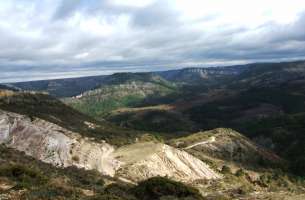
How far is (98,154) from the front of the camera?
85.3 meters

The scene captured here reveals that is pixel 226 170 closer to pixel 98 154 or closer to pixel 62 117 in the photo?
pixel 98 154

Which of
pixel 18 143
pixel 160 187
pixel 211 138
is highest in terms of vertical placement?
pixel 160 187

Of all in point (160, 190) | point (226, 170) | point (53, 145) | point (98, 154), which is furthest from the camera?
point (226, 170)

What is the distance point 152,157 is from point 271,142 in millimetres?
119532

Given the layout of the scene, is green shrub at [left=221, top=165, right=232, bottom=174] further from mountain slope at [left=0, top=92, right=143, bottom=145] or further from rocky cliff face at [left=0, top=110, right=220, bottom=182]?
mountain slope at [left=0, top=92, right=143, bottom=145]

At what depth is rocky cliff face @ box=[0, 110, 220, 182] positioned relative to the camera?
76812mm

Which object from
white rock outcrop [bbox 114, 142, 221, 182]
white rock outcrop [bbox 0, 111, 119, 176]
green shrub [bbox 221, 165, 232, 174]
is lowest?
green shrub [bbox 221, 165, 232, 174]

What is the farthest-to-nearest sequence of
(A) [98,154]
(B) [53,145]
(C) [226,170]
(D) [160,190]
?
(C) [226,170] < (B) [53,145] < (A) [98,154] < (D) [160,190]

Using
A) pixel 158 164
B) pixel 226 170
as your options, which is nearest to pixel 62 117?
pixel 226 170

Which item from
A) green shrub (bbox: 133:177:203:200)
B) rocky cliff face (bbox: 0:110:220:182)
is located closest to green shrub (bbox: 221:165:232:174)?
rocky cliff face (bbox: 0:110:220:182)

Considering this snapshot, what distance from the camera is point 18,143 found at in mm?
90500

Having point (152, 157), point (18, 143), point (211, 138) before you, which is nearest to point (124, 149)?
point (152, 157)

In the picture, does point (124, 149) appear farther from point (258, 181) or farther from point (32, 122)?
point (258, 181)

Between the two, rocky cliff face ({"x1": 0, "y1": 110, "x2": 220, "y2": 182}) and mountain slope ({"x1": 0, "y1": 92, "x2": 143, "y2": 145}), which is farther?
mountain slope ({"x1": 0, "y1": 92, "x2": 143, "y2": 145})
